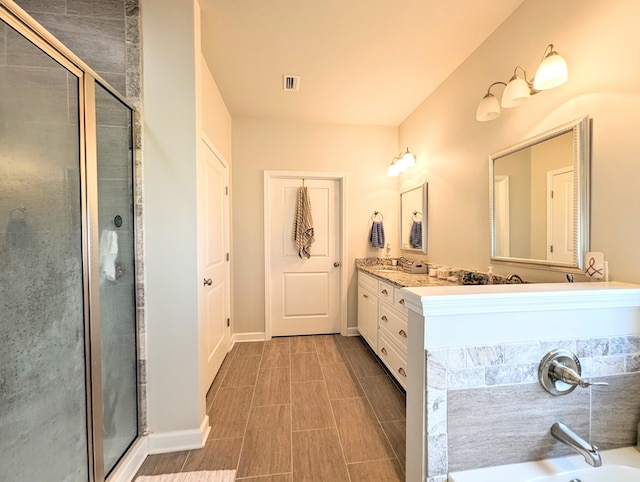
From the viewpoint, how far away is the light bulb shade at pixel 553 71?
1241mm

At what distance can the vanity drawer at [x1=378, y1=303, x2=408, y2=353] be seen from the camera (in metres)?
1.96

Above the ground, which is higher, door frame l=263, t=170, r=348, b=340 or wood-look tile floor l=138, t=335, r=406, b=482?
door frame l=263, t=170, r=348, b=340

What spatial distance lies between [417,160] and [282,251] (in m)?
1.90

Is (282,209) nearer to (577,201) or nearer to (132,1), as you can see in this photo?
(132,1)

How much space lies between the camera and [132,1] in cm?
150

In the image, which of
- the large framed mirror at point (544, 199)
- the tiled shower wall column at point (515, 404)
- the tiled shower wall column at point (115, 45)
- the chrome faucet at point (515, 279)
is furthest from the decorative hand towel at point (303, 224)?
the tiled shower wall column at point (515, 404)

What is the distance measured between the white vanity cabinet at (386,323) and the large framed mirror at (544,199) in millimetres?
808

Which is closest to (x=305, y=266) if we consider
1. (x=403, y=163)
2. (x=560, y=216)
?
(x=403, y=163)

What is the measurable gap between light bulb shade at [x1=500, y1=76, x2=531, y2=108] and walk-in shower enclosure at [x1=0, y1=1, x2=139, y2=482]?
2.19 metres

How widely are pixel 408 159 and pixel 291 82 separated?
1.44 m

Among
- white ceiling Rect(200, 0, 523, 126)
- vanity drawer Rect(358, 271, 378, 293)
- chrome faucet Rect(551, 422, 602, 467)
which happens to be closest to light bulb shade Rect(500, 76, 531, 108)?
white ceiling Rect(200, 0, 523, 126)

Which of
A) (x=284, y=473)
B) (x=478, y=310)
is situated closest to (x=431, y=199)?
(x=478, y=310)

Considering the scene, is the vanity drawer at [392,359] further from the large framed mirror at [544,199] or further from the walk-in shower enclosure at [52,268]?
the walk-in shower enclosure at [52,268]

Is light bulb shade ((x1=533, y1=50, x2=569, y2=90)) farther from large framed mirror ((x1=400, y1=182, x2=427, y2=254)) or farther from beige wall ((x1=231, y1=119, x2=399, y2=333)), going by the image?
beige wall ((x1=231, y1=119, x2=399, y2=333))
